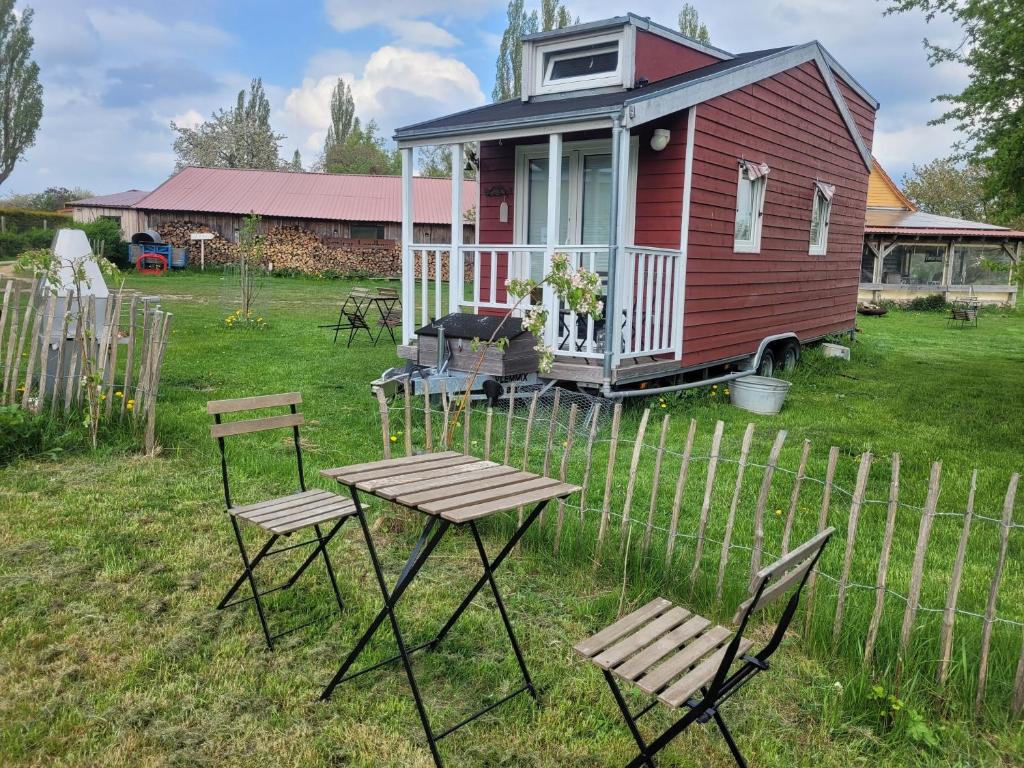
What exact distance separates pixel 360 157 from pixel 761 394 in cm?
4740

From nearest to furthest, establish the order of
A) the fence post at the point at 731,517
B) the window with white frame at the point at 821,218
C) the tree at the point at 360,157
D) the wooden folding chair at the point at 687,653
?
the wooden folding chair at the point at 687,653
the fence post at the point at 731,517
the window with white frame at the point at 821,218
the tree at the point at 360,157

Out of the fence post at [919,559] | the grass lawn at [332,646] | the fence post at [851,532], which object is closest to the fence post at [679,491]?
the grass lawn at [332,646]

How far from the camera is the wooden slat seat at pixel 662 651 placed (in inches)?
85.7

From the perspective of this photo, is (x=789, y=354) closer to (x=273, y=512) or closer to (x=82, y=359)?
(x=82, y=359)

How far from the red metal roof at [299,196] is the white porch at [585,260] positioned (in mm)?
20711

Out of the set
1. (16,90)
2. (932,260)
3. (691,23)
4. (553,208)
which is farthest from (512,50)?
(553,208)

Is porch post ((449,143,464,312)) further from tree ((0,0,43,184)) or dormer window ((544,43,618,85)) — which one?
tree ((0,0,43,184))

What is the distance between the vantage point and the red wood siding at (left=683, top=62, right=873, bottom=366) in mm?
8211

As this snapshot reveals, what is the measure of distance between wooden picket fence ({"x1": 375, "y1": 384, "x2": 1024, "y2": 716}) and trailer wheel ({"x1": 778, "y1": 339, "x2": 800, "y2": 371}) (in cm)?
492

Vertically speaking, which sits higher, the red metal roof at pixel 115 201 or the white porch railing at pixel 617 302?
the red metal roof at pixel 115 201

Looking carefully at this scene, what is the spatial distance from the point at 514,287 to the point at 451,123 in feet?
15.2

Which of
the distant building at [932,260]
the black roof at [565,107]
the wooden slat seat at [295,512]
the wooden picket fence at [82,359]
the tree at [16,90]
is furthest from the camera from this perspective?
the tree at [16,90]

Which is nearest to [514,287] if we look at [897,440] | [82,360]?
[82,360]

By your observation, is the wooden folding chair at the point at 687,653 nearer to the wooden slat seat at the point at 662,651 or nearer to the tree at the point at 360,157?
the wooden slat seat at the point at 662,651
